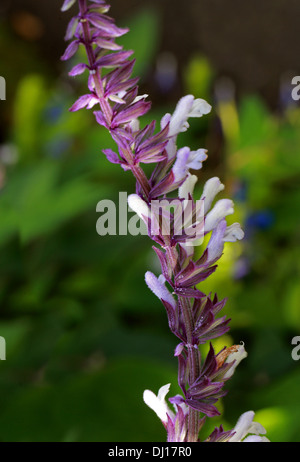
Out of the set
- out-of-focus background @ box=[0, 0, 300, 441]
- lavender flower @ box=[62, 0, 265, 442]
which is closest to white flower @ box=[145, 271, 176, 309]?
lavender flower @ box=[62, 0, 265, 442]

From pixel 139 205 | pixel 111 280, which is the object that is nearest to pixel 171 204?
pixel 139 205

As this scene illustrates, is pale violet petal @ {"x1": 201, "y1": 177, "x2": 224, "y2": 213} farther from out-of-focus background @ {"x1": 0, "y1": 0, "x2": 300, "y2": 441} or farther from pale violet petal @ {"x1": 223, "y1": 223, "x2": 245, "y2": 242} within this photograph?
out-of-focus background @ {"x1": 0, "y1": 0, "x2": 300, "y2": 441}

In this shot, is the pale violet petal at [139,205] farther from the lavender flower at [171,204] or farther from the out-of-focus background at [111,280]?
the out-of-focus background at [111,280]

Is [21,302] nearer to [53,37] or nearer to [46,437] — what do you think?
[46,437]

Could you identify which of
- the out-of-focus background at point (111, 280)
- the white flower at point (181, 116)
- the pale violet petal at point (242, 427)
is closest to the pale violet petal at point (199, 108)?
the white flower at point (181, 116)

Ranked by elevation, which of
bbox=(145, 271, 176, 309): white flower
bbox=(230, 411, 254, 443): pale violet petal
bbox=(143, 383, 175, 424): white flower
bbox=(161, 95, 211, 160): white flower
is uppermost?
bbox=(161, 95, 211, 160): white flower

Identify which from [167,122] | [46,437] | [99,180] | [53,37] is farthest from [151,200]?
[53,37]

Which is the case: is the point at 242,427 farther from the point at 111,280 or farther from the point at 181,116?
the point at 111,280
